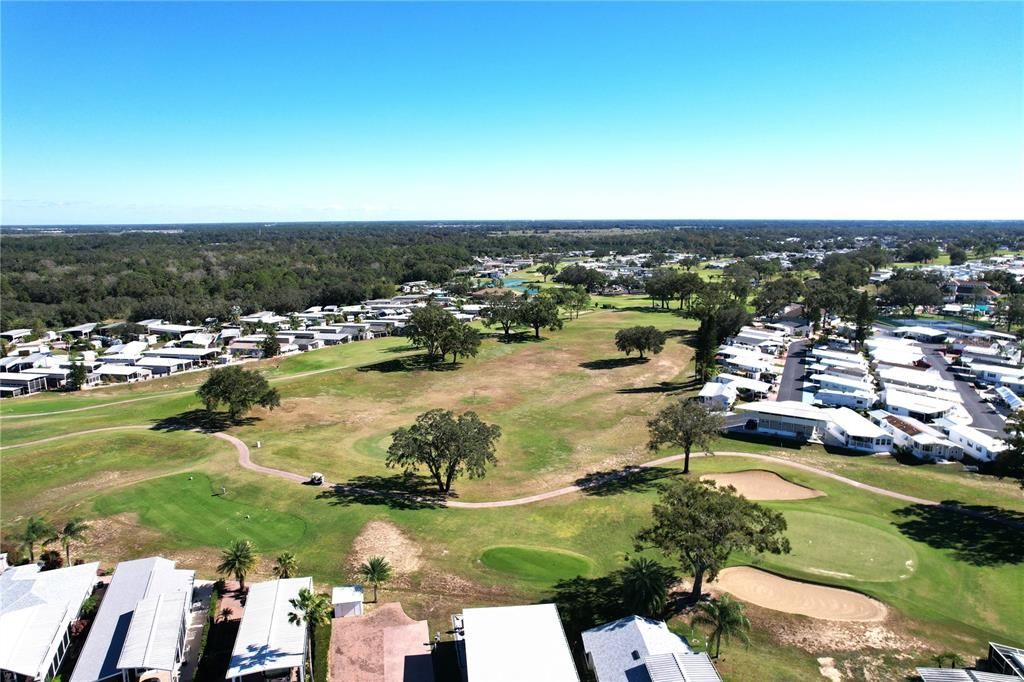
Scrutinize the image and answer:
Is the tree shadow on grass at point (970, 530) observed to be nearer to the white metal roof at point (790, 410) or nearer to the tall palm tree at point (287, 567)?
the white metal roof at point (790, 410)

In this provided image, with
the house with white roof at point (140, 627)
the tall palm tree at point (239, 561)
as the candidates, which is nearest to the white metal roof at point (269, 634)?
the tall palm tree at point (239, 561)

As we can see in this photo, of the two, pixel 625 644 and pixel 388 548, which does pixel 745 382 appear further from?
pixel 625 644

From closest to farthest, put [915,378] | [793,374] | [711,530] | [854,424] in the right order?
[711,530], [854,424], [915,378], [793,374]

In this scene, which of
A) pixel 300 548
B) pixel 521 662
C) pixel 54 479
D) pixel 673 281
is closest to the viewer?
pixel 521 662

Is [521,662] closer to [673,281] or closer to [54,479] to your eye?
[54,479]

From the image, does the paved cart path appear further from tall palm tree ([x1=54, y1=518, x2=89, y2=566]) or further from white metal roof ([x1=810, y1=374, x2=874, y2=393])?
white metal roof ([x1=810, y1=374, x2=874, y2=393])

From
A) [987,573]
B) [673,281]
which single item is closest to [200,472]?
[987,573]

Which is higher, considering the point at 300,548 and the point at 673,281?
the point at 673,281

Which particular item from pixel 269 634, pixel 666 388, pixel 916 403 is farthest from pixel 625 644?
pixel 916 403
